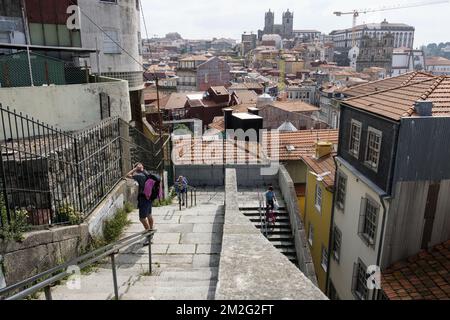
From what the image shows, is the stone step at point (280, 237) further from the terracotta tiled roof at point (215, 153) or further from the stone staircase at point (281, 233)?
the terracotta tiled roof at point (215, 153)

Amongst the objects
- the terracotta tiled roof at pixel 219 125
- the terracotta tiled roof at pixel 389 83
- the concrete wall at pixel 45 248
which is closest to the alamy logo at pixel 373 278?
the terracotta tiled roof at pixel 389 83

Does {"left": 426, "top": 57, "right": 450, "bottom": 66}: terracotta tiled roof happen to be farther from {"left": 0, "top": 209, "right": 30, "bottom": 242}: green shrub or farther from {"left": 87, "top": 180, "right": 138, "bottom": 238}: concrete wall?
{"left": 0, "top": 209, "right": 30, "bottom": 242}: green shrub

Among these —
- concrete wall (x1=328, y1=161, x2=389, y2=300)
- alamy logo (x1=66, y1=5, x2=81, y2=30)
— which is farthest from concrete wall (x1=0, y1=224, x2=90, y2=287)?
alamy logo (x1=66, y1=5, x2=81, y2=30)

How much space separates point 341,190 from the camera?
14.8 meters

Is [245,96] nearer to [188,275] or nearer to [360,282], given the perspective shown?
[360,282]

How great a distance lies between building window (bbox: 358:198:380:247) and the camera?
12.1 m

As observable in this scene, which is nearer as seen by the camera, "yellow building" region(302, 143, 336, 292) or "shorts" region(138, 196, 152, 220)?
"shorts" region(138, 196, 152, 220)

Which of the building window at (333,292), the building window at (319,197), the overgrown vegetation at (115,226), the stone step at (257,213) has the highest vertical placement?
the overgrown vegetation at (115,226)

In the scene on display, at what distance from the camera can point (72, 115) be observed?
12578mm

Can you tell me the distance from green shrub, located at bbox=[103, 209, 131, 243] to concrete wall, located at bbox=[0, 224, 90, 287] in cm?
93

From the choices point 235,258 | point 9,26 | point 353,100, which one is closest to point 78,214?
point 235,258

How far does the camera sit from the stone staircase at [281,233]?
36.4 feet

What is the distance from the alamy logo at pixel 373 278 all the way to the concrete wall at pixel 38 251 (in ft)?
29.7
